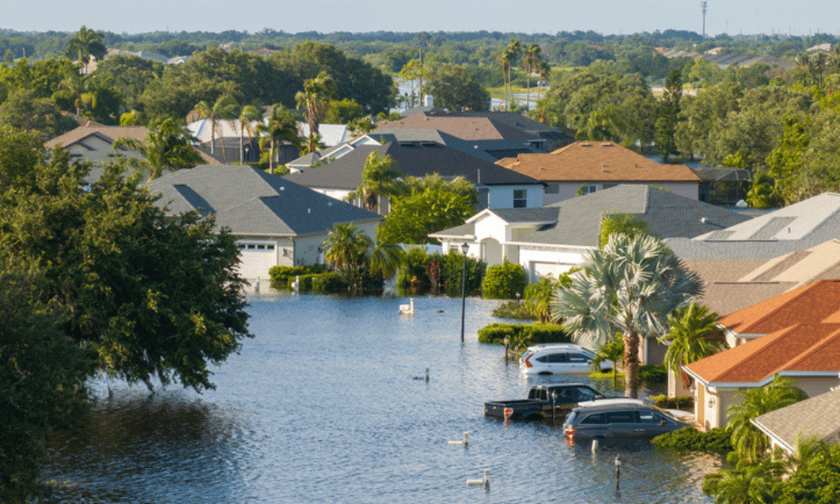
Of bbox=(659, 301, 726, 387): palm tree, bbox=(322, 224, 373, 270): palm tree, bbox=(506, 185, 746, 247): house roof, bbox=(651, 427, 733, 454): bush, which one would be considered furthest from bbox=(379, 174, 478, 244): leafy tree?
bbox=(651, 427, 733, 454): bush

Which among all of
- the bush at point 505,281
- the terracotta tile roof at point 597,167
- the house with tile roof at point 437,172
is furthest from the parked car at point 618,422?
the terracotta tile roof at point 597,167

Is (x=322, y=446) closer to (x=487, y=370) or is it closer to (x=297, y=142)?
(x=487, y=370)

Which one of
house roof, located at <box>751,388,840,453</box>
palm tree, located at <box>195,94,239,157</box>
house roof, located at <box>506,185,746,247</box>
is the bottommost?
house roof, located at <box>751,388,840,453</box>

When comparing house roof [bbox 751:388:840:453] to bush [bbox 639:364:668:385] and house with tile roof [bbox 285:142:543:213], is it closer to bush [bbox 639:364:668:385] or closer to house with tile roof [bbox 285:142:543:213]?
bush [bbox 639:364:668:385]

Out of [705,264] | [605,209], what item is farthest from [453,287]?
[705,264]

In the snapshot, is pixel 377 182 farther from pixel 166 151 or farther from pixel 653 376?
pixel 653 376

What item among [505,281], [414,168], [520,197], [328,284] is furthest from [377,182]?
[505,281]
